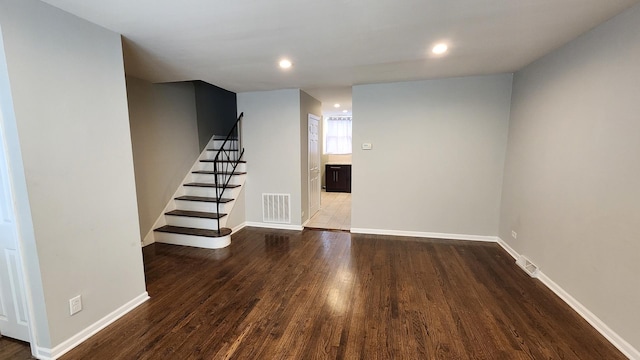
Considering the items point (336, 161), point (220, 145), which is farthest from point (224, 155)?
point (336, 161)

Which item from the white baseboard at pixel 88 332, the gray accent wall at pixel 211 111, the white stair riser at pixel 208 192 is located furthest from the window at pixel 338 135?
the white baseboard at pixel 88 332

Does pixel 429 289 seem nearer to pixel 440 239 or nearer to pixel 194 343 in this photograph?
pixel 440 239

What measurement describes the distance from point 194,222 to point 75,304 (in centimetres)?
220

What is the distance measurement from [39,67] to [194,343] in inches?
83.8

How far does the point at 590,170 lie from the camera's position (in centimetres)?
224

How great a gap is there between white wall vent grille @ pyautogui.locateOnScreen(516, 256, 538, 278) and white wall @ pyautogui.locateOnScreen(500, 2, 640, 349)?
0.07 m

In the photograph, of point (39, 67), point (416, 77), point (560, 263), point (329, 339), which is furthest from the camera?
point (416, 77)

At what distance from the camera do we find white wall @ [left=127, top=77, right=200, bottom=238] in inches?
153

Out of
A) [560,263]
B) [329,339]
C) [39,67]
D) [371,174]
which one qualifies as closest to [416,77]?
[371,174]

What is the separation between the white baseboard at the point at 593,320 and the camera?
184 centimetres

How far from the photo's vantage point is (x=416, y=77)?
3.78m

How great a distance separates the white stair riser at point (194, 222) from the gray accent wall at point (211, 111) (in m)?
1.51

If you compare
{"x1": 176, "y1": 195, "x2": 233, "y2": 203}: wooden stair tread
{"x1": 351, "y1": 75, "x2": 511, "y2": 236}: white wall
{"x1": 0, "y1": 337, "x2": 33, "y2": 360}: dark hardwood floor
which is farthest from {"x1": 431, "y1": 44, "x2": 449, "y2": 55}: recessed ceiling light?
{"x1": 0, "y1": 337, "x2": 33, "y2": 360}: dark hardwood floor

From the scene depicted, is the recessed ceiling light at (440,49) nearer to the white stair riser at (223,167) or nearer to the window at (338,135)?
the white stair riser at (223,167)
